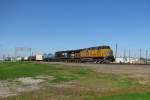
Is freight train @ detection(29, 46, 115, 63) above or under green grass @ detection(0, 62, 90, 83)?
above

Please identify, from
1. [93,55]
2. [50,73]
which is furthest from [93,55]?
[50,73]

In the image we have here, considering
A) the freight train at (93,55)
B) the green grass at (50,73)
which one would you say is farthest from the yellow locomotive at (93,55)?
the green grass at (50,73)

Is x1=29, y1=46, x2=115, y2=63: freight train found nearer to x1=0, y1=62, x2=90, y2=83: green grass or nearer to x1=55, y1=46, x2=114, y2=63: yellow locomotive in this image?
x1=55, y1=46, x2=114, y2=63: yellow locomotive

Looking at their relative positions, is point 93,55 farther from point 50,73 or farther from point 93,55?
point 50,73

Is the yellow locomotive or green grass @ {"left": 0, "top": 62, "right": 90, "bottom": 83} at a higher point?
the yellow locomotive

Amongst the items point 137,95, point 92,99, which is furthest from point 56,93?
point 137,95

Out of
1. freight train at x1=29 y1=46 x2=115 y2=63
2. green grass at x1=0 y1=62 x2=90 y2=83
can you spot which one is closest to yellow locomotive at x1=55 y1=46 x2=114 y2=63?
freight train at x1=29 y1=46 x2=115 y2=63

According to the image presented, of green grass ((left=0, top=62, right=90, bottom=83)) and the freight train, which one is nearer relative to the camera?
green grass ((left=0, top=62, right=90, bottom=83))

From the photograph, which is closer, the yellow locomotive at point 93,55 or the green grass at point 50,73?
the green grass at point 50,73

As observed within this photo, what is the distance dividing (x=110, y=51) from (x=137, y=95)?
54.5 meters

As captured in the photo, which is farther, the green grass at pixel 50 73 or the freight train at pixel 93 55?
the freight train at pixel 93 55

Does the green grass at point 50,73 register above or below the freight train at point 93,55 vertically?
below

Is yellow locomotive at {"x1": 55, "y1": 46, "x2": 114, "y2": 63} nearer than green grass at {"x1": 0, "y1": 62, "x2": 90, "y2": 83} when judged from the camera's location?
No

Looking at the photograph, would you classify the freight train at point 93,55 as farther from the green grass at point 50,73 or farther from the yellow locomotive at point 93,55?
the green grass at point 50,73
